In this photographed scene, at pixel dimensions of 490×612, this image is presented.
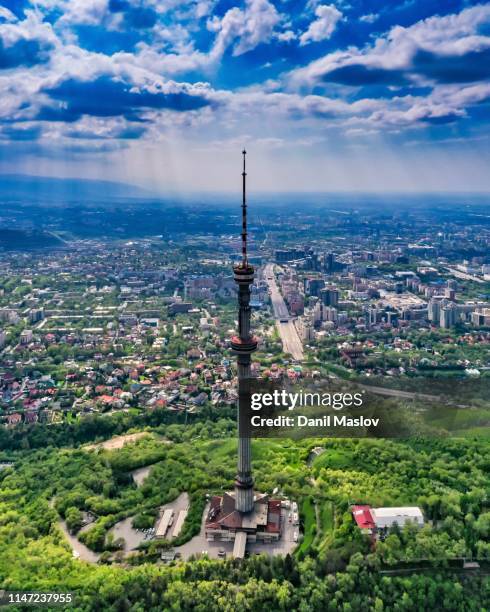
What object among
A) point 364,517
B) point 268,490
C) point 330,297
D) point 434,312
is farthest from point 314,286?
point 364,517

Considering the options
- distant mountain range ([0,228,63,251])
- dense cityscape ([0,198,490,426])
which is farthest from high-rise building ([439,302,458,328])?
distant mountain range ([0,228,63,251])

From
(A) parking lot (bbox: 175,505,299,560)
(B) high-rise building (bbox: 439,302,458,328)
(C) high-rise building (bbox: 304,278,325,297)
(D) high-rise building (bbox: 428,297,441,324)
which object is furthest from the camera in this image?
(C) high-rise building (bbox: 304,278,325,297)

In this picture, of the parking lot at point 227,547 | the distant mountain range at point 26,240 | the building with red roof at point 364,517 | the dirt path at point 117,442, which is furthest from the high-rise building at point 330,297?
the distant mountain range at point 26,240

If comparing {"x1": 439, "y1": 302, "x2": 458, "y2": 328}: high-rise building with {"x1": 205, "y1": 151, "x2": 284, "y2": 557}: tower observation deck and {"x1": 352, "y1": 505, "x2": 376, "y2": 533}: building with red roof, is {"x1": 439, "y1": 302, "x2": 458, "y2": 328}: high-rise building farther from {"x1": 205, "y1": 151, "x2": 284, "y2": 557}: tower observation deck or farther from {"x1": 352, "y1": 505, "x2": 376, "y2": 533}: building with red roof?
{"x1": 205, "y1": 151, "x2": 284, "y2": 557}: tower observation deck

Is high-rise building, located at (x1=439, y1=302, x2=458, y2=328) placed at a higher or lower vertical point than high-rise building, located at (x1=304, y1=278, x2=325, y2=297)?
lower

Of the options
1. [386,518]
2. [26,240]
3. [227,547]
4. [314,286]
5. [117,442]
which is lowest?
[117,442]

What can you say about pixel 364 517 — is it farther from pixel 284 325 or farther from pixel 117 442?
pixel 284 325

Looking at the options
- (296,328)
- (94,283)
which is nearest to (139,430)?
(296,328)
